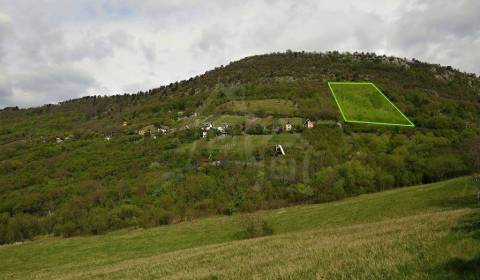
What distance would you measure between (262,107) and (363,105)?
141510mm

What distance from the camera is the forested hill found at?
105m

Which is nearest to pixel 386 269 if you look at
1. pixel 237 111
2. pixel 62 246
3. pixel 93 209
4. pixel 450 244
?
pixel 450 244

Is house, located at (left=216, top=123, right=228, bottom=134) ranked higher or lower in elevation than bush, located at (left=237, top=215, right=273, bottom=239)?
higher

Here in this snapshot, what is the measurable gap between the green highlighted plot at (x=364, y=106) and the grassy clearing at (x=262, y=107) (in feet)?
418

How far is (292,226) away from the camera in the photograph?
60562 millimetres

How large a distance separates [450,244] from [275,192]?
313 ft

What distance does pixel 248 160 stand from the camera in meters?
122

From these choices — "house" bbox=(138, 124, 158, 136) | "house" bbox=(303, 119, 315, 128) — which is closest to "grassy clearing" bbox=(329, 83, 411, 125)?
"house" bbox=(303, 119, 315, 128)

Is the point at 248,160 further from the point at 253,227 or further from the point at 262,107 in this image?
the point at 253,227

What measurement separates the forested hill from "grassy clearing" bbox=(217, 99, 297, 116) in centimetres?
64

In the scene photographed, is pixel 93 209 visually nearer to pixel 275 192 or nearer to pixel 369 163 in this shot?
pixel 275 192

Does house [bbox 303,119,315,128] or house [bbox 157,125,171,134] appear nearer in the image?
house [bbox 303,119,315,128]

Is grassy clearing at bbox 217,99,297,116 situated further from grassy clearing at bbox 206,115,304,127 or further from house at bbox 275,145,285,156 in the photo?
house at bbox 275,145,285,156

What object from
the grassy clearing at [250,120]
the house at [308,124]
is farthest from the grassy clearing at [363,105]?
the grassy clearing at [250,120]
